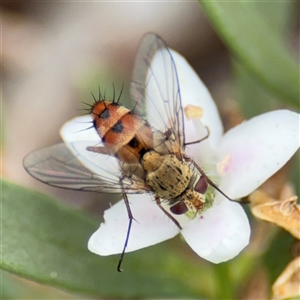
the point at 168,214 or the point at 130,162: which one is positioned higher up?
the point at 130,162

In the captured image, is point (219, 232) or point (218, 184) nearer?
point (219, 232)

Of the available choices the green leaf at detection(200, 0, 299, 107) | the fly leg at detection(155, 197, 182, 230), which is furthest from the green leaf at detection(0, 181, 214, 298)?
the green leaf at detection(200, 0, 299, 107)

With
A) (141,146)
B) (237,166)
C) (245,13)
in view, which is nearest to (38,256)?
(141,146)

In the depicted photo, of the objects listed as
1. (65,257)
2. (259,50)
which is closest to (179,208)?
(65,257)

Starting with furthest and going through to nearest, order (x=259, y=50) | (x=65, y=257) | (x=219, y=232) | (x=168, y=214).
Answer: (x=259, y=50)
(x=65, y=257)
(x=168, y=214)
(x=219, y=232)

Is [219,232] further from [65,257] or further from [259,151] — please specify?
[65,257]

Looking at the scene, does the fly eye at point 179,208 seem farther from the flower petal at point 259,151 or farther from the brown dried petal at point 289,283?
the brown dried petal at point 289,283
